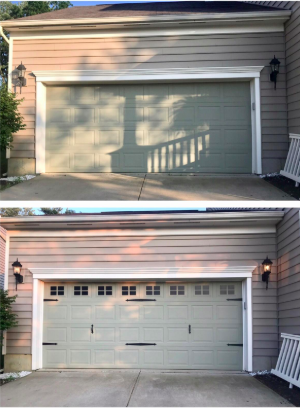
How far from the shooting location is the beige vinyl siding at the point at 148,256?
736 centimetres

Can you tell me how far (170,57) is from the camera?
26.5 ft

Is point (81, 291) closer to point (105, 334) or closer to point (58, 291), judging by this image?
point (58, 291)

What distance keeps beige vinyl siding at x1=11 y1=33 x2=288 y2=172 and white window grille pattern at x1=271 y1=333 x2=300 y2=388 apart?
3279 mm

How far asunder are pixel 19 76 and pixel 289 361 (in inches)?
292

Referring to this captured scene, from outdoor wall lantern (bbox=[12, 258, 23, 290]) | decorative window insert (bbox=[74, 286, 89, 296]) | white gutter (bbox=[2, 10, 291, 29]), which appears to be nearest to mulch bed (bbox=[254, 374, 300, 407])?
decorative window insert (bbox=[74, 286, 89, 296])

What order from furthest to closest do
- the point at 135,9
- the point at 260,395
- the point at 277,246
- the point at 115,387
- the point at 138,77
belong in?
the point at 135,9 → the point at 138,77 → the point at 277,246 → the point at 115,387 → the point at 260,395

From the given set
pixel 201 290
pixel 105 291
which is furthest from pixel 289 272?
pixel 105 291

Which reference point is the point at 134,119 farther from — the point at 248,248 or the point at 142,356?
the point at 142,356

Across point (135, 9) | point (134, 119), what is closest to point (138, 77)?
point (134, 119)

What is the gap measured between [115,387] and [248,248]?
3.46m

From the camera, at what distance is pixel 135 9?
29.3 feet

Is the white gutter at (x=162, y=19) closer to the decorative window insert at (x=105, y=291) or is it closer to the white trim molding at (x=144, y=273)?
the white trim molding at (x=144, y=273)

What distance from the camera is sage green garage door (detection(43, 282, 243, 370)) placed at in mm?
7461

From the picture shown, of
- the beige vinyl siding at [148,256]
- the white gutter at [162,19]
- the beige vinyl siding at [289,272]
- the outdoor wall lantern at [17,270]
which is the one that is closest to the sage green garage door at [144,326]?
the beige vinyl siding at [148,256]
